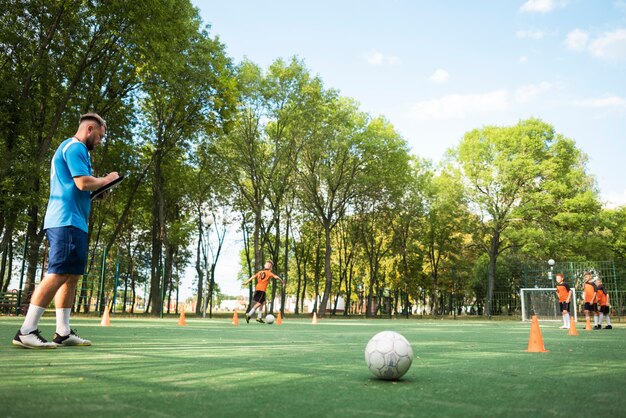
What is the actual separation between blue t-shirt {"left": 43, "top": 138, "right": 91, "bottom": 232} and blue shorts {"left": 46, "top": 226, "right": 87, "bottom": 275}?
8 cm

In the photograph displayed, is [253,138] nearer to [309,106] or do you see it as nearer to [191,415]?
[309,106]

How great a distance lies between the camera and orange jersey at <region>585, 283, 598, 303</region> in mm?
16875

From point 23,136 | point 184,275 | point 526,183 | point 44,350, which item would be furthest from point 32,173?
point 526,183

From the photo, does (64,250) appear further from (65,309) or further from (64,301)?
(65,309)

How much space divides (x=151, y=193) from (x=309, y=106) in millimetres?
13125

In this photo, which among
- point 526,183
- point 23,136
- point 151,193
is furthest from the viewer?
point 526,183

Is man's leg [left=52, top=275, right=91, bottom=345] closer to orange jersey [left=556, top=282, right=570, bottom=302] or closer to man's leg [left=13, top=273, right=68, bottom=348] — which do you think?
man's leg [left=13, top=273, right=68, bottom=348]

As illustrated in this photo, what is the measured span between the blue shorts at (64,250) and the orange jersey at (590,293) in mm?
17224

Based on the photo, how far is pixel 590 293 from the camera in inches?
668

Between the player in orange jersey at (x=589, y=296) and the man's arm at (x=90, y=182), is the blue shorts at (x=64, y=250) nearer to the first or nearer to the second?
the man's arm at (x=90, y=182)

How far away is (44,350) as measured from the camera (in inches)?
216

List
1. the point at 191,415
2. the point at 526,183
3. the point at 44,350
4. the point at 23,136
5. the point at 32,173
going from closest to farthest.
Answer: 1. the point at 191,415
2. the point at 44,350
3. the point at 32,173
4. the point at 23,136
5. the point at 526,183

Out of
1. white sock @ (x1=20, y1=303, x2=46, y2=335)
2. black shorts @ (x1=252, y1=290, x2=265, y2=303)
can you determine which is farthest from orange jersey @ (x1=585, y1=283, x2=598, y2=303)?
white sock @ (x1=20, y1=303, x2=46, y2=335)

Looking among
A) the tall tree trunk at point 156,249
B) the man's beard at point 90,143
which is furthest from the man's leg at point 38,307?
the tall tree trunk at point 156,249
